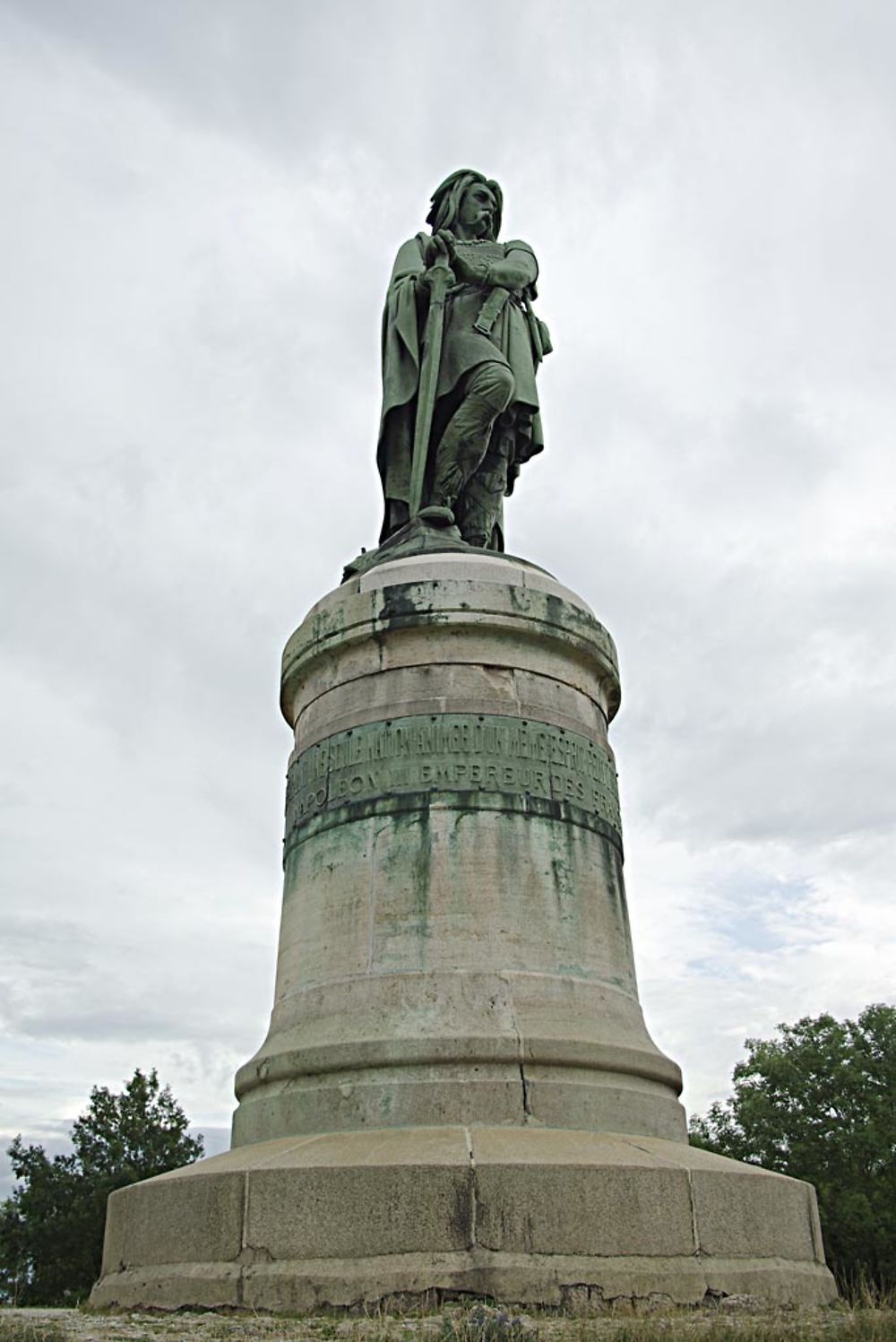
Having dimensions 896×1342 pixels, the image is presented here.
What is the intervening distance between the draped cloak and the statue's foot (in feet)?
2.20

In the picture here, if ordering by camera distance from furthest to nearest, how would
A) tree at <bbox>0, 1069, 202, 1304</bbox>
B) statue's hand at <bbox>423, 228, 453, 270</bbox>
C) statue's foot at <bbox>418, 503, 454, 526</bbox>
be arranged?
tree at <bbox>0, 1069, 202, 1304</bbox>
statue's hand at <bbox>423, 228, 453, 270</bbox>
statue's foot at <bbox>418, 503, 454, 526</bbox>

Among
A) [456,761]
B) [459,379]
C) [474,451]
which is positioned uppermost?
[459,379]

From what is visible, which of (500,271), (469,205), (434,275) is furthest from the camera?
(469,205)

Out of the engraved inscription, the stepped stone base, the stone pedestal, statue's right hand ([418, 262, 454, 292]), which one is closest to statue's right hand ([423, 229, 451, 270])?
statue's right hand ([418, 262, 454, 292])

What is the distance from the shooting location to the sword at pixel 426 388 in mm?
9703

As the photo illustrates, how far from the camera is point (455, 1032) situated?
21.7ft

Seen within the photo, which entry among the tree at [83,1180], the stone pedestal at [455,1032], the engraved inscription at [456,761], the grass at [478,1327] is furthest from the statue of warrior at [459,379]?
the tree at [83,1180]

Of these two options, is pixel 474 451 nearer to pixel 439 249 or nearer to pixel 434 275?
pixel 434 275

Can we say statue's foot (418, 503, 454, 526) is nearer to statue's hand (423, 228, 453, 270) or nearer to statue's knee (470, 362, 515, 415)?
statue's knee (470, 362, 515, 415)

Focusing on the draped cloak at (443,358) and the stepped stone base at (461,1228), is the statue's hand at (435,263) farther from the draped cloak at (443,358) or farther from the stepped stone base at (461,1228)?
the stepped stone base at (461,1228)

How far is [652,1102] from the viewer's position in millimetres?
6930

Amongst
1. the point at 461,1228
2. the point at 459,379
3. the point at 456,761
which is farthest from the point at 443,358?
the point at 461,1228

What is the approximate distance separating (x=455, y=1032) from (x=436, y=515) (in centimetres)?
437

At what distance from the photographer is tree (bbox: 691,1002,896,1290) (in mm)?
26266
